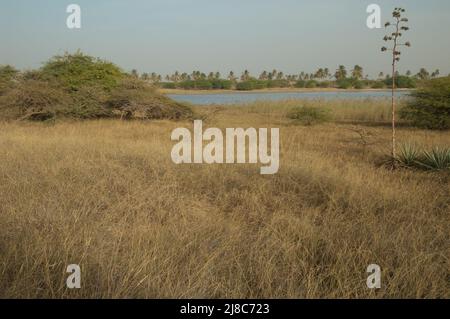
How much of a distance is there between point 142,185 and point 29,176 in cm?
168

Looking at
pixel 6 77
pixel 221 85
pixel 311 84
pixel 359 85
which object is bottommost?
pixel 6 77

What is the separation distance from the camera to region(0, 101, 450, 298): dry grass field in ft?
8.80

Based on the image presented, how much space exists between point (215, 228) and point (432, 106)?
1277 centimetres

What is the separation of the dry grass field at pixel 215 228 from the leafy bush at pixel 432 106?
8180 millimetres

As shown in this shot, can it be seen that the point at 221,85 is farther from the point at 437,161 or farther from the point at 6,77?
the point at 437,161

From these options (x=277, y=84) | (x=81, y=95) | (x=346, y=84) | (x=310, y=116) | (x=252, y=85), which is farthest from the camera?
(x=277, y=84)

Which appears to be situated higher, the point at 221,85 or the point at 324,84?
the point at 221,85

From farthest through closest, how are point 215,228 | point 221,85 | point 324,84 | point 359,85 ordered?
point 221,85, point 324,84, point 359,85, point 215,228

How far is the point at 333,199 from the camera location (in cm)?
464

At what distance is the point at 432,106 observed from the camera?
13742mm

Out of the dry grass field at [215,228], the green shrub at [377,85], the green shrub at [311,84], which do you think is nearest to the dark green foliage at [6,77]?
the dry grass field at [215,228]

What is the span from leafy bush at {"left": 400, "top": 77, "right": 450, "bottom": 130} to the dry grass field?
8.18m

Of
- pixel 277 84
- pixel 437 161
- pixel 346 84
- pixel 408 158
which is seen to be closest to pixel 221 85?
pixel 277 84
